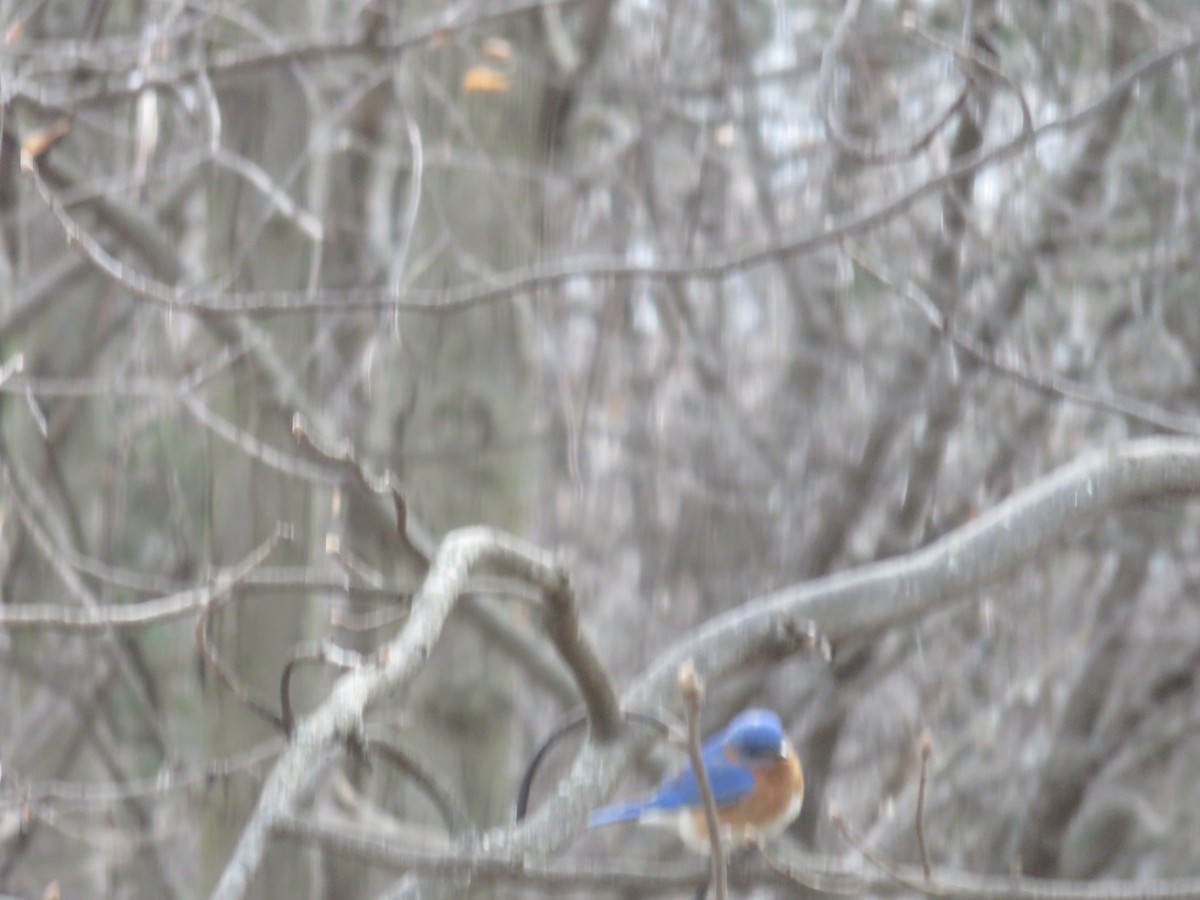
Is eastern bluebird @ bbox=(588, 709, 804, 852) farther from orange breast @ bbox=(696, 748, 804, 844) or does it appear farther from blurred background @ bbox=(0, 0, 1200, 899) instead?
blurred background @ bbox=(0, 0, 1200, 899)

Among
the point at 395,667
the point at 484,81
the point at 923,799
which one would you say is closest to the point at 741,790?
the point at 484,81

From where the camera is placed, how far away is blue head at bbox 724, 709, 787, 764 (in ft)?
10.8

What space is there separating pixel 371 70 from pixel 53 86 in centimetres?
103

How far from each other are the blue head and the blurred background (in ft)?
1.39

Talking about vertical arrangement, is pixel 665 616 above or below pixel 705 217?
below

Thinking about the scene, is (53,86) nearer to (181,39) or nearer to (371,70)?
(181,39)

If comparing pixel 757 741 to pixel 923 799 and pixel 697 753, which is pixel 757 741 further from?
pixel 697 753

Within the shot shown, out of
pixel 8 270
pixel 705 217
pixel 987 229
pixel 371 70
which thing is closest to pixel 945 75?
pixel 987 229

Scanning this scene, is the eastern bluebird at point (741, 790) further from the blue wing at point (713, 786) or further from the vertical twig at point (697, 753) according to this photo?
the vertical twig at point (697, 753)

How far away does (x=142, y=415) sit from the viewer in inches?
181

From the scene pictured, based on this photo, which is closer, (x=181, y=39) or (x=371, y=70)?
(x=371, y=70)

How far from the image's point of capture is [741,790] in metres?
3.25

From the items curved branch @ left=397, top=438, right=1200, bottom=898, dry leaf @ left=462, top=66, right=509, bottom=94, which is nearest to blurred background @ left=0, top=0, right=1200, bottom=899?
dry leaf @ left=462, top=66, right=509, bottom=94

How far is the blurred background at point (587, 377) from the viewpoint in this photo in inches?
131
